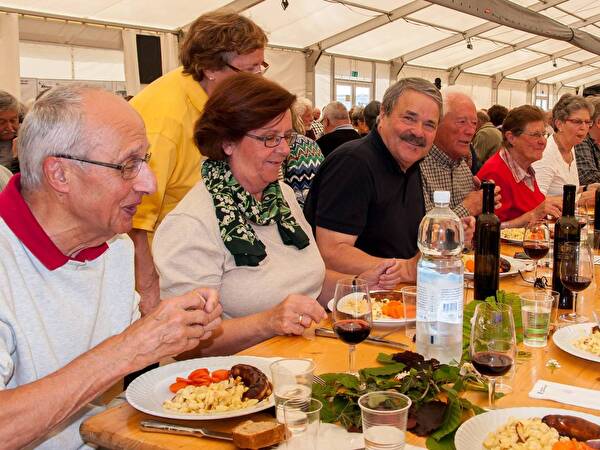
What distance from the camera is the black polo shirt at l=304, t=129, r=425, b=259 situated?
279cm

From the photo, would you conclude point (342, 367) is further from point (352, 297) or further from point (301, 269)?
point (301, 269)

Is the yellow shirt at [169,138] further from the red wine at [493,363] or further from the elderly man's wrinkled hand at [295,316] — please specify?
the red wine at [493,363]

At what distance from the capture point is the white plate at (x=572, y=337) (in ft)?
5.26

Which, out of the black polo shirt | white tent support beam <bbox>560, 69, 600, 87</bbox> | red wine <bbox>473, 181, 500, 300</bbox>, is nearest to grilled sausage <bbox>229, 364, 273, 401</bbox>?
red wine <bbox>473, 181, 500, 300</bbox>

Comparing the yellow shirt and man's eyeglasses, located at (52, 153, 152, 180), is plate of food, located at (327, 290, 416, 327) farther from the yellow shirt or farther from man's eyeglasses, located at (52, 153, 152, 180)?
the yellow shirt

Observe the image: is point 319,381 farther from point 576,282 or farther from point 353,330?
point 576,282

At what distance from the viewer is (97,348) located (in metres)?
1.33

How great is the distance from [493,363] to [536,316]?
50 cm

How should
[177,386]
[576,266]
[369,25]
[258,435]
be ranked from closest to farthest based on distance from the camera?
[258,435]
[177,386]
[576,266]
[369,25]

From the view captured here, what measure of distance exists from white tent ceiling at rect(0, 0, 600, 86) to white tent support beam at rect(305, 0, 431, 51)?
0.06 feet

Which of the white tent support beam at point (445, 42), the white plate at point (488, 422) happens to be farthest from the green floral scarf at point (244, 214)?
the white tent support beam at point (445, 42)

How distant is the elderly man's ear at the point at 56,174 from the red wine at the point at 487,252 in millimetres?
1227

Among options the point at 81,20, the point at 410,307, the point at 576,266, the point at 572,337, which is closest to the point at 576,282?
the point at 576,266

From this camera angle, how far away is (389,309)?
195 centimetres
